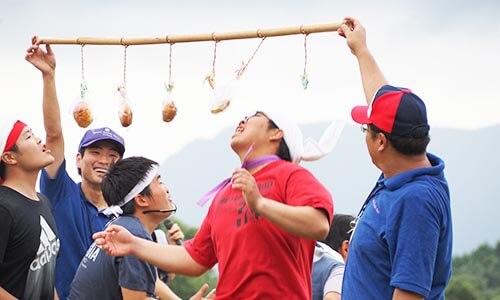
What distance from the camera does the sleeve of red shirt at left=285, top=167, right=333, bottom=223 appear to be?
4.90 m

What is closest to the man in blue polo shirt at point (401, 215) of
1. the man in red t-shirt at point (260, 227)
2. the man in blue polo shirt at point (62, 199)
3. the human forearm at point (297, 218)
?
the human forearm at point (297, 218)

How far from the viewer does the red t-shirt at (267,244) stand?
4.99 metres

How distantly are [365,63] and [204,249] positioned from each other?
4.20 ft

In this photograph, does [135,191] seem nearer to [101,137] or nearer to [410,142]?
[101,137]

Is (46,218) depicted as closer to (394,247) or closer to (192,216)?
(394,247)

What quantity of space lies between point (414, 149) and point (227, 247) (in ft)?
3.53

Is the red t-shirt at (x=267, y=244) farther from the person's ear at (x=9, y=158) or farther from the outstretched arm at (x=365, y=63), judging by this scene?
the person's ear at (x=9, y=158)

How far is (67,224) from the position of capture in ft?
21.9

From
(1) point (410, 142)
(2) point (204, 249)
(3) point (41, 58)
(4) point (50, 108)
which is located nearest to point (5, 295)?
(2) point (204, 249)

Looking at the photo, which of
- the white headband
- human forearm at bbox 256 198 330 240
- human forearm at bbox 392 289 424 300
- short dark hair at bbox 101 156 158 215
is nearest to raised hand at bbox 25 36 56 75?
short dark hair at bbox 101 156 158 215

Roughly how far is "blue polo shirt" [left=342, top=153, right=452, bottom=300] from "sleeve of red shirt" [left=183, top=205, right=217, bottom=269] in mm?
849

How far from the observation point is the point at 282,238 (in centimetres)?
504

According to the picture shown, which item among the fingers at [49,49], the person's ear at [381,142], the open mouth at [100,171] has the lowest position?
the open mouth at [100,171]

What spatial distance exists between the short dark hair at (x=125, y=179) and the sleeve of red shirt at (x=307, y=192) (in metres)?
1.24
